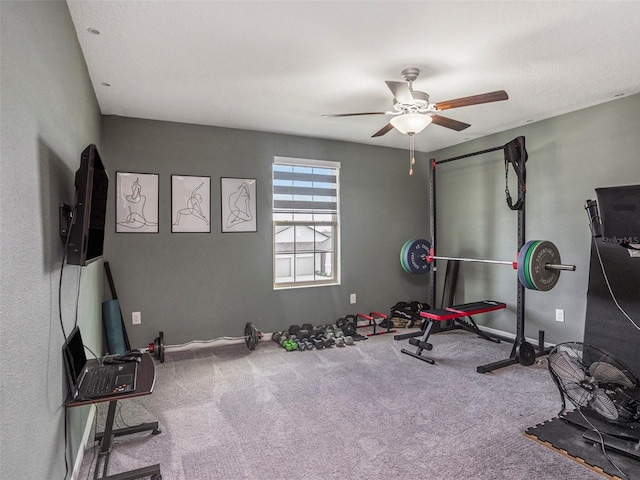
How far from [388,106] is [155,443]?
3.36 m

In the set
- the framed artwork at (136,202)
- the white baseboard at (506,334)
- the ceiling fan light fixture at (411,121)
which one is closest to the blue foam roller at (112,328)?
the framed artwork at (136,202)

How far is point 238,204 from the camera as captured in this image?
4270mm

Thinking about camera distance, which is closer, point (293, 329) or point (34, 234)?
point (34, 234)

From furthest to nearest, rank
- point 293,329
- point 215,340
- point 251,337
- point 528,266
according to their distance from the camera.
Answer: point 293,329
point 215,340
point 251,337
point 528,266

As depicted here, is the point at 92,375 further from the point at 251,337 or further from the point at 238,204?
the point at 238,204

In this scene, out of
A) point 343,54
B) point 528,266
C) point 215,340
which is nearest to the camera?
point 343,54

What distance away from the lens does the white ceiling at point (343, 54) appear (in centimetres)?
202

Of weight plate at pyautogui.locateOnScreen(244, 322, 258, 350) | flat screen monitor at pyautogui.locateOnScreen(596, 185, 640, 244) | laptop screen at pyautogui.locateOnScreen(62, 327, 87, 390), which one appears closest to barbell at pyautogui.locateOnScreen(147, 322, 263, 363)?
weight plate at pyautogui.locateOnScreen(244, 322, 258, 350)

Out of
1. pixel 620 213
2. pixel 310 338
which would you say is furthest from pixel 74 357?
pixel 620 213

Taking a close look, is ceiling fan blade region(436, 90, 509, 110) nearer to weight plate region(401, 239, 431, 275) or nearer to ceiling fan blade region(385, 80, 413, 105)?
ceiling fan blade region(385, 80, 413, 105)

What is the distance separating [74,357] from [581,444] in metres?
2.92

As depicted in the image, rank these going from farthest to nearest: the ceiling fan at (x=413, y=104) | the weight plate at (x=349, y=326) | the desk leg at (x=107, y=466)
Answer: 1. the weight plate at (x=349, y=326)
2. the ceiling fan at (x=413, y=104)
3. the desk leg at (x=107, y=466)

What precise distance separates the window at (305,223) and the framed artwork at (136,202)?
53.4 inches

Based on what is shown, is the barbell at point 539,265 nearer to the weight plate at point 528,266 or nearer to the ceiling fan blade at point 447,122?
the weight plate at point 528,266
